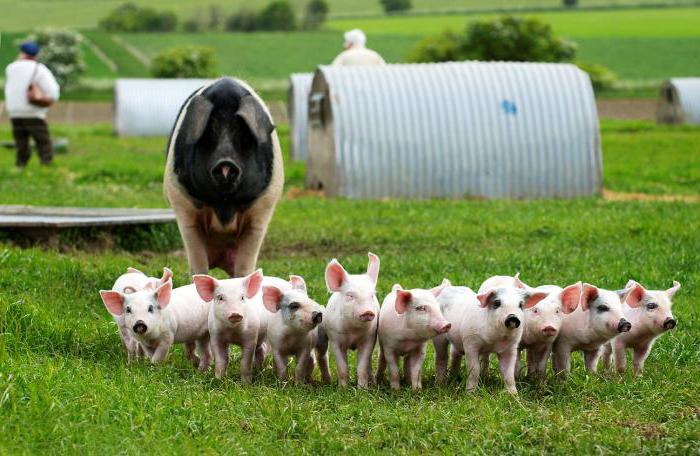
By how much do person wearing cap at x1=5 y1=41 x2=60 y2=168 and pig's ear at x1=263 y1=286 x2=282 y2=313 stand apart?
49.9 feet

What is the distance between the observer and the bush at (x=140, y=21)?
8581 cm

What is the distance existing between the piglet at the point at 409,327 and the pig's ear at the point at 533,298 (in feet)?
1.42

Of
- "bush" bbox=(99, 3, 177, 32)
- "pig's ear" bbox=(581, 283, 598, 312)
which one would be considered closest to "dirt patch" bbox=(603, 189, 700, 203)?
"pig's ear" bbox=(581, 283, 598, 312)

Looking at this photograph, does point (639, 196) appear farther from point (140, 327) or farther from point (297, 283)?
point (140, 327)

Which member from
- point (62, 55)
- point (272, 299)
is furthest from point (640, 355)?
point (62, 55)

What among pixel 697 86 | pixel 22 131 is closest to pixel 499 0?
pixel 697 86

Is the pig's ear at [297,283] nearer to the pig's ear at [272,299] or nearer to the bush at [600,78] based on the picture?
the pig's ear at [272,299]

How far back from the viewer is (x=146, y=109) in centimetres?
3834

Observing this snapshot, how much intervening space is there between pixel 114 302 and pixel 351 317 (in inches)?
56.6

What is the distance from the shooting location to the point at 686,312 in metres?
9.20

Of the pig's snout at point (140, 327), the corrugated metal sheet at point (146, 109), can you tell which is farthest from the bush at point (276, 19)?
the pig's snout at point (140, 327)

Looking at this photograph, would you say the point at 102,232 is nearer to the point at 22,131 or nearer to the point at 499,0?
the point at 22,131

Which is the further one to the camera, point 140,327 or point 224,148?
point 224,148

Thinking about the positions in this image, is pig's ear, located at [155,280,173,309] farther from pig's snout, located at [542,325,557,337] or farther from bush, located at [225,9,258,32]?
bush, located at [225,9,258,32]
